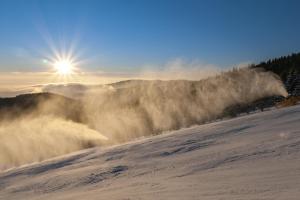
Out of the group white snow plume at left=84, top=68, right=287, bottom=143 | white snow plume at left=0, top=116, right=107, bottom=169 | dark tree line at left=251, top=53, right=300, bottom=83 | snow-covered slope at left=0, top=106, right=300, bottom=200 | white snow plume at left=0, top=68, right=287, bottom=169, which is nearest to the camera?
snow-covered slope at left=0, top=106, right=300, bottom=200

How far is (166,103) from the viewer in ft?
147

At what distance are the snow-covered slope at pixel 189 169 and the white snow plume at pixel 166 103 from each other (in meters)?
19.7

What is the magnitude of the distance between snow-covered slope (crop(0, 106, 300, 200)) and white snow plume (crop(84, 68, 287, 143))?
1966cm

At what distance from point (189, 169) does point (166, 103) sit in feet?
124

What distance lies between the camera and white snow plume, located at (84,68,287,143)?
35.7 metres

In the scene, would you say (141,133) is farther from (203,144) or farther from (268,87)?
(203,144)

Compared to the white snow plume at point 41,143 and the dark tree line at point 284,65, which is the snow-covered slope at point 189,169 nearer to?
the white snow plume at point 41,143

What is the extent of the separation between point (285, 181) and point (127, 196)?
6.99 ft

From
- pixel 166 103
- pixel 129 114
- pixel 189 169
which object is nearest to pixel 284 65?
pixel 166 103

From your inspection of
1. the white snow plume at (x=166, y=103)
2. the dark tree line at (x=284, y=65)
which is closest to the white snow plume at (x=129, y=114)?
the white snow plume at (x=166, y=103)

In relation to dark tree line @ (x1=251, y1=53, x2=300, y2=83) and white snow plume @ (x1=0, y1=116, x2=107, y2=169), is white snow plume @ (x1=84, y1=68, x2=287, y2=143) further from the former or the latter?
dark tree line @ (x1=251, y1=53, x2=300, y2=83)

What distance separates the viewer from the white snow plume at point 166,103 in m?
35.7

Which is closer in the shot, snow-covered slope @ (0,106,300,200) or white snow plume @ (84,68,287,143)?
snow-covered slope @ (0,106,300,200)

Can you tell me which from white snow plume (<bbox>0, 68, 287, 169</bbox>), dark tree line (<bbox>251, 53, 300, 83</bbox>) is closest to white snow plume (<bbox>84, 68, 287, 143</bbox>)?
white snow plume (<bbox>0, 68, 287, 169</bbox>)
